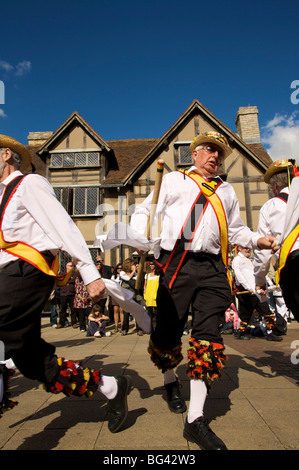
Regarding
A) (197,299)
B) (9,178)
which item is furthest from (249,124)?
(9,178)

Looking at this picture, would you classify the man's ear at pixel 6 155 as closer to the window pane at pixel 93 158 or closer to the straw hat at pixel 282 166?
the straw hat at pixel 282 166

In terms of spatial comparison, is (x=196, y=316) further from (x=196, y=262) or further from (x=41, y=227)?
(x=41, y=227)

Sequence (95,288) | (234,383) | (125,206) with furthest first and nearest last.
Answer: (125,206)
(234,383)
(95,288)

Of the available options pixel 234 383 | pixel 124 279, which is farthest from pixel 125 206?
pixel 234 383

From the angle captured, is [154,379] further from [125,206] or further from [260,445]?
[125,206]

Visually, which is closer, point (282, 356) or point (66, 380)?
point (66, 380)

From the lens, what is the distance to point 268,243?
234 cm

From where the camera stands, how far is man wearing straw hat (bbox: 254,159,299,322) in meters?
2.14

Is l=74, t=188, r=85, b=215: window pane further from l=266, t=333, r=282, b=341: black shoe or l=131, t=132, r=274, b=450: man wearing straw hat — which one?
l=131, t=132, r=274, b=450: man wearing straw hat

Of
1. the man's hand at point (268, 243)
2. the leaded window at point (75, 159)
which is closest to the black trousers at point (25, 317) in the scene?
the man's hand at point (268, 243)

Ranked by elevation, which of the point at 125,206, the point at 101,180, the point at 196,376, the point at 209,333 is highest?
the point at 101,180

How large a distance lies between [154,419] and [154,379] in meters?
1.09

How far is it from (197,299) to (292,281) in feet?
2.16

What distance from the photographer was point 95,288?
1.84 m
